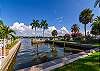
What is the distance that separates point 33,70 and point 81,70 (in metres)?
4.25

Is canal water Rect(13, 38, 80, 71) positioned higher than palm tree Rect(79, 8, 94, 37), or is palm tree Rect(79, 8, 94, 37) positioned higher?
palm tree Rect(79, 8, 94, 37)

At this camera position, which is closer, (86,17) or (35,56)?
(35,56)

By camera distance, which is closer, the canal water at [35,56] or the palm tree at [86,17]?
the canal water at [35,56]

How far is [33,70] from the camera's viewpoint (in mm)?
15914

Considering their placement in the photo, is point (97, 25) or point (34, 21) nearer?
point (97, 25)

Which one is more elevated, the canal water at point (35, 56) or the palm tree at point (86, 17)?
the palm tree at point (86, 17)

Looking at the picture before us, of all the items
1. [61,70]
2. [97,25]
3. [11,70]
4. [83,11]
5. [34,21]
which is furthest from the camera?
[34,21]

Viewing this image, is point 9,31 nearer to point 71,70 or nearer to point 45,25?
point 71,70

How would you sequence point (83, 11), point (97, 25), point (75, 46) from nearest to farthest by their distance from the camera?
point (75, 46), point (97, 25), point (83, 11)

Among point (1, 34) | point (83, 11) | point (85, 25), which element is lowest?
point (1, 34)

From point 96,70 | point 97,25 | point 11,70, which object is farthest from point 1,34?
point 97,25

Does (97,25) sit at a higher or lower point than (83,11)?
lower

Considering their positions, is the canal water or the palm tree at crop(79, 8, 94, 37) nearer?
the canal water

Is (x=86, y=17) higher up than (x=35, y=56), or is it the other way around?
(x=86, y=17)
